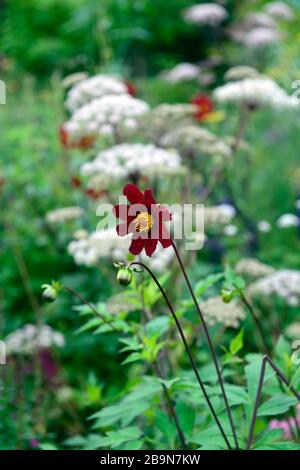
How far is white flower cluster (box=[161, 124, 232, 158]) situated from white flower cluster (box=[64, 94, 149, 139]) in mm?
187

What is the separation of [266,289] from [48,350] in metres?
0.89

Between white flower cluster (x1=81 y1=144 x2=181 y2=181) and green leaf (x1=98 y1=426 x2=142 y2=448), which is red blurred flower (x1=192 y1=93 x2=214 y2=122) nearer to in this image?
white flower cluster (x1=81 y1=144 x2=181 y2=181)

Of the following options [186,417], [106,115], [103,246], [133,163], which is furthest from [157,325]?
[106,115]

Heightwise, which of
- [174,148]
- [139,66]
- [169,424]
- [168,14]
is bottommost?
[169,424]

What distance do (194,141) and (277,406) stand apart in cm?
126

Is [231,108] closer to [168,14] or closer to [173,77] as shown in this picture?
[173,77]

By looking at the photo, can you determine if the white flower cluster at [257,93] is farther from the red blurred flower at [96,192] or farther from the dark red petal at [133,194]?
the dark red petal at [133,194]

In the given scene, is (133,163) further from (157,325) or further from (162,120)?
(157,325)

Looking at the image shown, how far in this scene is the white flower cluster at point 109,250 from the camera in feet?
6.15

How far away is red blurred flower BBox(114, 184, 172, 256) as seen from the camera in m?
1.09

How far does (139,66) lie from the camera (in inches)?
325

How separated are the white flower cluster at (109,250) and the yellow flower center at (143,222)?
2.32 ft

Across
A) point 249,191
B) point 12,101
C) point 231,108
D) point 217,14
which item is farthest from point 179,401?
point 217,14

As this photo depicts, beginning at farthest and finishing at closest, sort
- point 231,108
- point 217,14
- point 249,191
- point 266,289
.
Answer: point 217,14 → point 231,108 → point 249,191 → point 266,289
